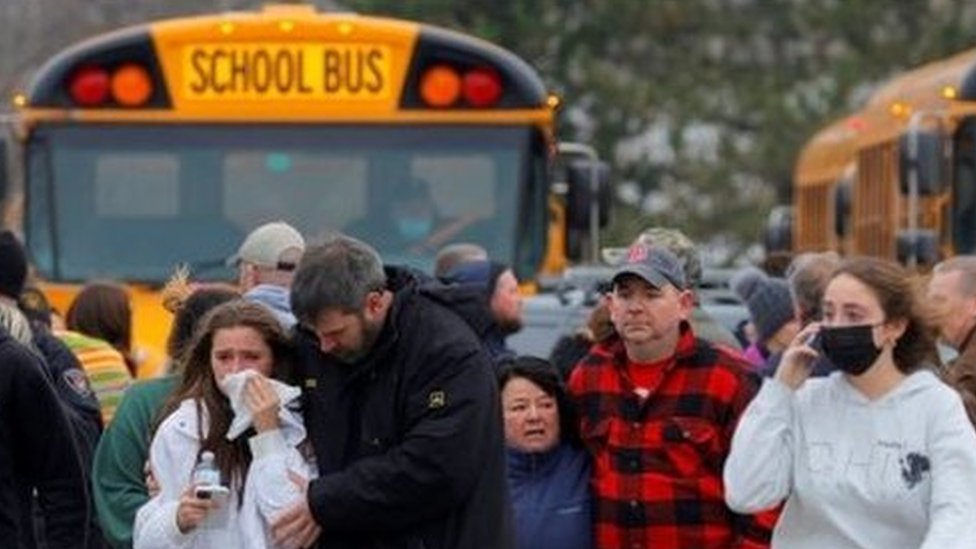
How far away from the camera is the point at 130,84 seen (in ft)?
56.9

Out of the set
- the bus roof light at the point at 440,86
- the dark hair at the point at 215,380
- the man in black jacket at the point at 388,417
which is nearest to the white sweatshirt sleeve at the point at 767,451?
the man in black jacket at the point at 388,417

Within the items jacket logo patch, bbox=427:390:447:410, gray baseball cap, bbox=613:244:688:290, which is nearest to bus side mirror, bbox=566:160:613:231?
gray baseball cap, bbox=613:244:688:290

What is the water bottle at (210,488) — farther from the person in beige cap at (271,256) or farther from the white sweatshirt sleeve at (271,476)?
the person in beige cap at (271,256)

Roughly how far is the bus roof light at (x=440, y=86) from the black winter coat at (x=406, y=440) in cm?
868

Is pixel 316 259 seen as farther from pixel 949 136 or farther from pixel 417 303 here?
pixel 949 136

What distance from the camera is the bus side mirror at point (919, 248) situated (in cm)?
1905

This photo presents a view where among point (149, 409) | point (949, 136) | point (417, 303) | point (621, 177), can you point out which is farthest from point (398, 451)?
point (621, 177)

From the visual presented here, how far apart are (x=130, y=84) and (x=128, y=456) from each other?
26.3 feet

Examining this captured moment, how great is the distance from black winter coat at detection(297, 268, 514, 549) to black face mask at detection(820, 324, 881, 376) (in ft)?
2.61

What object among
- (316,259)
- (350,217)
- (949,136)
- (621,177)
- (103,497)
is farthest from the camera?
(621,177)

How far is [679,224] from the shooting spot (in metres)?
47.6

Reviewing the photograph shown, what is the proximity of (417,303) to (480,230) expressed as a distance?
28.2 ft

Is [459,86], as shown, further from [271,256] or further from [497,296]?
[271,256]

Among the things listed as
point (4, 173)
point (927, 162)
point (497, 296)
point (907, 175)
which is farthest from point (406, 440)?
point (907, 175)
